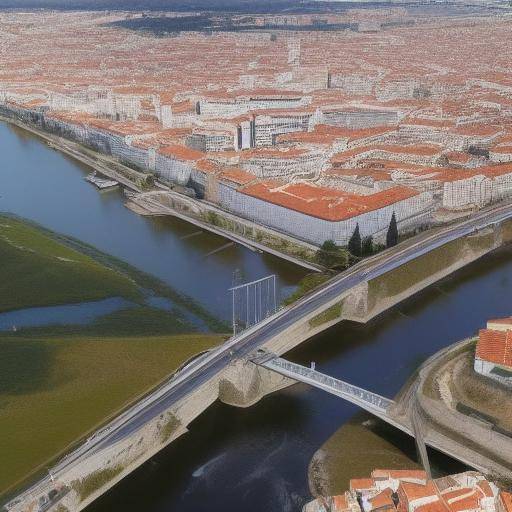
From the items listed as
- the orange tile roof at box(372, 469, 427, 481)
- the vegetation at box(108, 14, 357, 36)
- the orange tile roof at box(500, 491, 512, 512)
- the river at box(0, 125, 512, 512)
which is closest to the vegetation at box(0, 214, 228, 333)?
the river at box(0, 125, 512, 512)

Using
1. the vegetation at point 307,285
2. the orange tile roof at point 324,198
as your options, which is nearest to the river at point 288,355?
the vegetation at point 307,285

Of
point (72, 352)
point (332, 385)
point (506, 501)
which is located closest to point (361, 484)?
point (506, 501)

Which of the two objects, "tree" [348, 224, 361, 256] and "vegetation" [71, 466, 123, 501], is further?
"tree" [348, 224, 361, 256]

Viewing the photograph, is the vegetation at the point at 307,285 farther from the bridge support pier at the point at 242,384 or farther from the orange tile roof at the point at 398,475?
the orange tile roof at the point at 398,475

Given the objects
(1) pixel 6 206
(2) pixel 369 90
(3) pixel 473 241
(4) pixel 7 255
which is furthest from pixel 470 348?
(2) pixel 369 90

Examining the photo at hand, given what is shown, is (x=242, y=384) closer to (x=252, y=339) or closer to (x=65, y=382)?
(x=252, y=339)

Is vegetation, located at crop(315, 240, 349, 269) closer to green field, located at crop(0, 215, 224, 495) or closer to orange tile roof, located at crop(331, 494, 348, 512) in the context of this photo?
green field, located at crop(0, 215, 224, 495)
